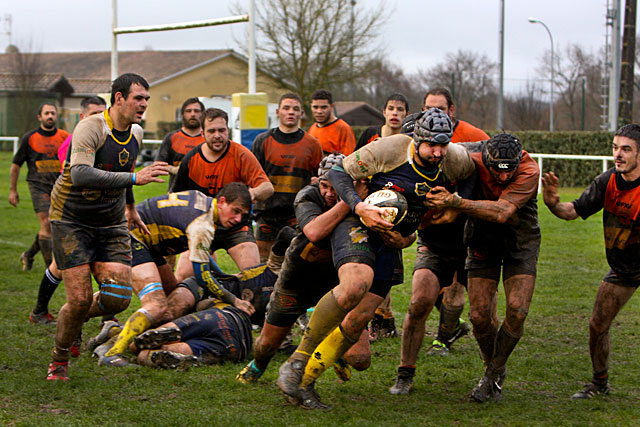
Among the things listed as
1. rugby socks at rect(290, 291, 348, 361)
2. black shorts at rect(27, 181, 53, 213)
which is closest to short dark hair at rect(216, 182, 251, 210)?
rugby socks at rect(290, 291, 348, 361)

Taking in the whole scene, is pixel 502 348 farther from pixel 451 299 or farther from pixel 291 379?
pixel 291 379

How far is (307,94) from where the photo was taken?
126 ft

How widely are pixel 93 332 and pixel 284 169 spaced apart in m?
2.63

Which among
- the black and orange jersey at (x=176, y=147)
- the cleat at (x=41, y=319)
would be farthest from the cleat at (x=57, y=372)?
the black and orange jersey at (x=176, y=147)

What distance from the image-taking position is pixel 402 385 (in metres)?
5.66

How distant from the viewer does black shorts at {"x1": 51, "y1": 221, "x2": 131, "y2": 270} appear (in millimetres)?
5660

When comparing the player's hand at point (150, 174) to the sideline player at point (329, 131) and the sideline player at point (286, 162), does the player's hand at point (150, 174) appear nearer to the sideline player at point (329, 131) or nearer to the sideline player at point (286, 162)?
the sideline player at point (286, 162)

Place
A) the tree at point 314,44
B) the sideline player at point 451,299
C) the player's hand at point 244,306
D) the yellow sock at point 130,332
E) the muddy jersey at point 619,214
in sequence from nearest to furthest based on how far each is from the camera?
1. the muddy jersey at point 619,214
2. the yellow sock at point 130,332
3. the player's hand at point 244,306
4. the sideline player at point 451,299
5. the tree at point 314,44

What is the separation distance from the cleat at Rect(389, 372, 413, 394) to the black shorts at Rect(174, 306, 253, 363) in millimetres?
1399

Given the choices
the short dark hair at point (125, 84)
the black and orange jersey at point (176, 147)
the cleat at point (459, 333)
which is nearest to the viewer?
the short dark hair at point (125, 84)

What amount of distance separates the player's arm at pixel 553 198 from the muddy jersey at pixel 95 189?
10.1 ft

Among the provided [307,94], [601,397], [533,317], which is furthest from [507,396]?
[307,94]

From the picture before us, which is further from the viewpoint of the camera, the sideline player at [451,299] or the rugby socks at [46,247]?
the rugby socks at [46,247]

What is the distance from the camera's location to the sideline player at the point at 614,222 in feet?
17.5
